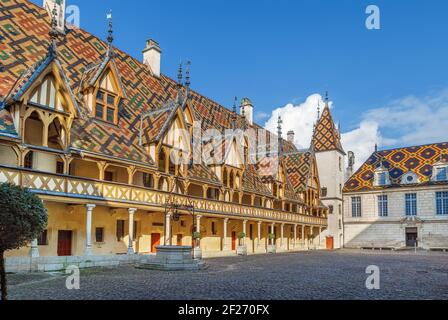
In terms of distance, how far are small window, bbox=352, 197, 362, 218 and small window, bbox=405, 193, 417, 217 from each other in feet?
17.4

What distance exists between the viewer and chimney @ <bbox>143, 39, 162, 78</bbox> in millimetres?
32125

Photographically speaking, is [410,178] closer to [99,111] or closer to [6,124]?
[99,111]

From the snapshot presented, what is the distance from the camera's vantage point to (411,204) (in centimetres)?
4531

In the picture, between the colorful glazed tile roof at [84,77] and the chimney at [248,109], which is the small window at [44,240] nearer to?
the colorful glazed tile roof at [84,77]

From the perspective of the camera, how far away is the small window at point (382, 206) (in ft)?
154

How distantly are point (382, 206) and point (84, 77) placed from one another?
36071 mm

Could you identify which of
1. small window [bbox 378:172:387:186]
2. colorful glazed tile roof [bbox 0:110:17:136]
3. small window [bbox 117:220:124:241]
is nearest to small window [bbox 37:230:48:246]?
small window [bbox 117:220:124:241]

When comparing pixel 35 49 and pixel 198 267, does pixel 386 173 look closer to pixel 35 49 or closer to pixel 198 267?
pixel 198 267

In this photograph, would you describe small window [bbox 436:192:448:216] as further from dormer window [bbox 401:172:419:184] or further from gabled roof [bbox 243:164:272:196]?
gabled roof [bbox 243:164:272:196]

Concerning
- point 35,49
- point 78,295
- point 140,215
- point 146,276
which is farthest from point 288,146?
point 78,295

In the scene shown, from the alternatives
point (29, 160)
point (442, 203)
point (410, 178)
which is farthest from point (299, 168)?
point (29, 160)

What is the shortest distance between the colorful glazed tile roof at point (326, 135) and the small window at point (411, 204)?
977 centimetres

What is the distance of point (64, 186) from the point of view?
1734cm

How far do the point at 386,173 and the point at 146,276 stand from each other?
39.4 m
